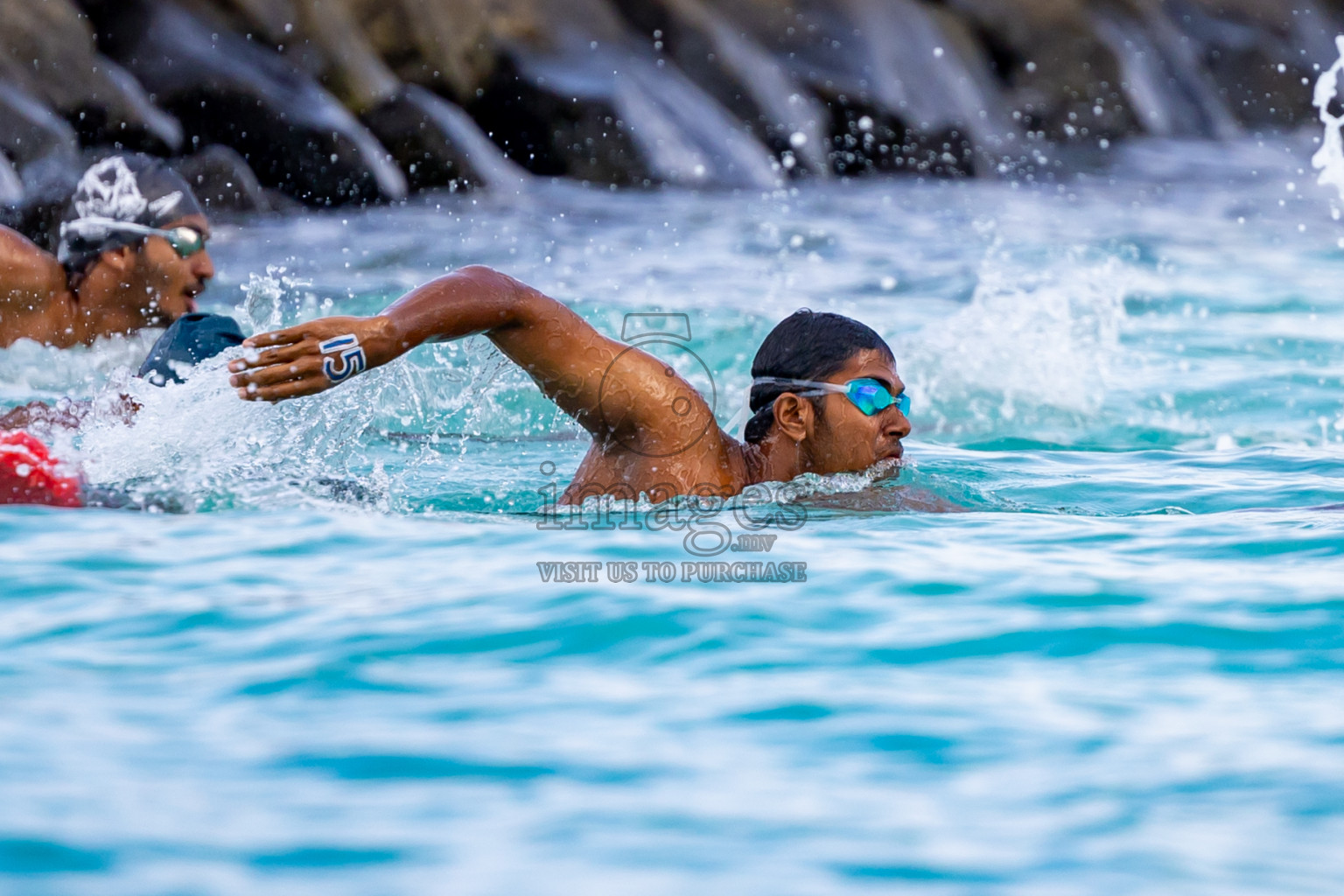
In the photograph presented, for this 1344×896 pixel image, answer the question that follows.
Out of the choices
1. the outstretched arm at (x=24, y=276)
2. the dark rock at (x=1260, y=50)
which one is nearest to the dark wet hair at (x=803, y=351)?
the outstretched arm at (x=24, y=276)

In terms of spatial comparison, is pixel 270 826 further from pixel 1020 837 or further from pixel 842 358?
pixel 842 358

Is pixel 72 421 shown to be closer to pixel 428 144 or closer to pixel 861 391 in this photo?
pixel 861 391

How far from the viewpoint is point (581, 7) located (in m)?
21.5

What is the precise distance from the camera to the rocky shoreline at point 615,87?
17062 mm

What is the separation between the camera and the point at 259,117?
1769 centimetres

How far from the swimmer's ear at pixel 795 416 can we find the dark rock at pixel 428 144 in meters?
14.1

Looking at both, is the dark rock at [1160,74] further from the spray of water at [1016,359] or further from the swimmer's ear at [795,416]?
the swimmer's ear at [795,416]

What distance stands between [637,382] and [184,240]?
3.33 m

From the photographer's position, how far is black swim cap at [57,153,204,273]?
6.86 metres

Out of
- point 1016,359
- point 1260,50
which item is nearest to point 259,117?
point 1016,359

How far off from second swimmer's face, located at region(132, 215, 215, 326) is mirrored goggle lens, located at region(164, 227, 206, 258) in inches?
0.7

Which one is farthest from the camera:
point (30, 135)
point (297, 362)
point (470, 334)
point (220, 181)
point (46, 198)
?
point (220, 181)

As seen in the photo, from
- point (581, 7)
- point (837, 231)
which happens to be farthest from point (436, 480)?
point (581, 7)

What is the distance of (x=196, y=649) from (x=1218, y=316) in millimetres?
10926
